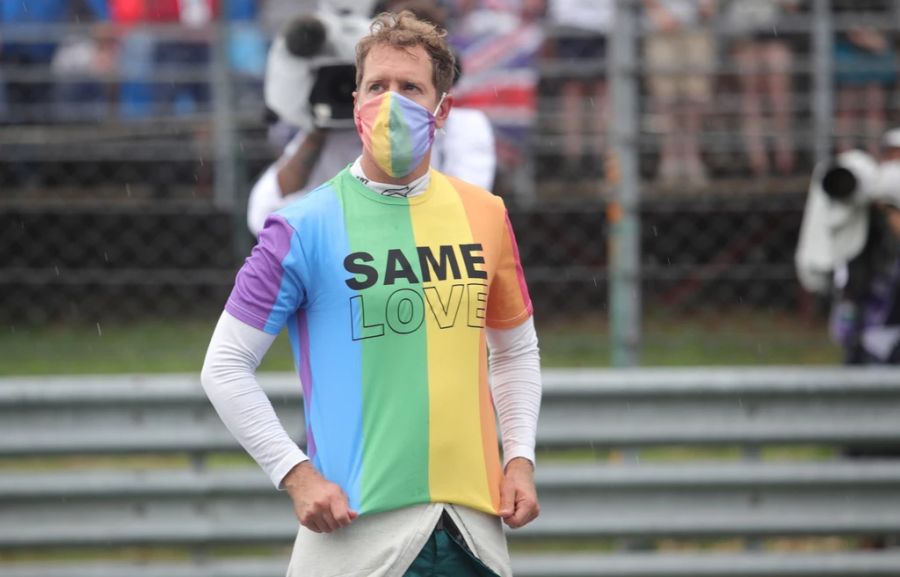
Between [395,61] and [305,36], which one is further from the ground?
[305,36]

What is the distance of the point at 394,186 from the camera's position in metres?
2.79

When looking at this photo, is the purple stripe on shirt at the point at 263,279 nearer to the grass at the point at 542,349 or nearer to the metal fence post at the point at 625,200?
the metal fence post at the point at 625,200

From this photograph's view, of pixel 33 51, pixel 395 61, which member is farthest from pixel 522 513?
pixel 33 51

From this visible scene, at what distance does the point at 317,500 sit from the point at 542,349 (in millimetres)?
4894

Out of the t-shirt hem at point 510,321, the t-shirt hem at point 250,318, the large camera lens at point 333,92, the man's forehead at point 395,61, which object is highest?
the large camera lens at point 333,92

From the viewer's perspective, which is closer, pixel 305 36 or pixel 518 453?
pixel 518 453

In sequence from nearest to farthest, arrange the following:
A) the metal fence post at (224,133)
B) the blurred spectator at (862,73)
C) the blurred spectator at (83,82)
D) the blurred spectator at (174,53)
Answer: the metal fence post at (224,133) → the blurred spectator at (862,73) → the blurred spectator at (174,53) → the blurred spectator at (83,82)

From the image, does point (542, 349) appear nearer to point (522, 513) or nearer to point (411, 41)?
point (522, 513)

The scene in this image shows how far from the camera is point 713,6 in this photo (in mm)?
8102

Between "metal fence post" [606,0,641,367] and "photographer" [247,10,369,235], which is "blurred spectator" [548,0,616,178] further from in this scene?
"photographer" [247,10,369,235]

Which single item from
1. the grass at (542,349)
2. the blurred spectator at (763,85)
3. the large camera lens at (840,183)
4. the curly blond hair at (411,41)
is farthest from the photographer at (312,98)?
the blurred spectator at (763,85)

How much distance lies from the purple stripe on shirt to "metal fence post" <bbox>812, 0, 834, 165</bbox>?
4775 millimetres

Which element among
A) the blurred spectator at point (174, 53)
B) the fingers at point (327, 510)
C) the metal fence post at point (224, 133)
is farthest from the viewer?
the blurred spectator at point (174, 53)

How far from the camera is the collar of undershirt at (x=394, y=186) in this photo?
2.80 meters
